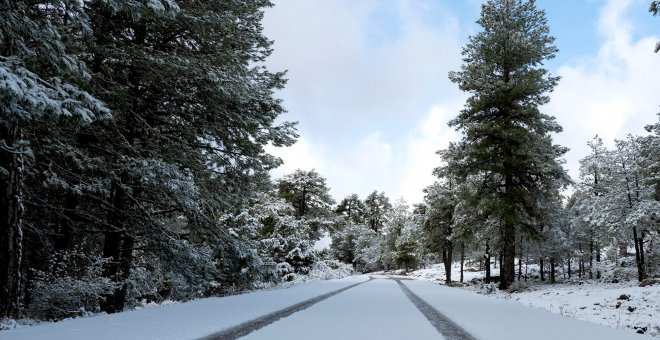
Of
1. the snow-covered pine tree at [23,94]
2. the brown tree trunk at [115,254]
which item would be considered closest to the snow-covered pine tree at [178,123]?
the brown tree trunk at [115,254]

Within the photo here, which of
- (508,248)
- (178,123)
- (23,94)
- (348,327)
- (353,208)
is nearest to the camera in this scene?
(23,94)

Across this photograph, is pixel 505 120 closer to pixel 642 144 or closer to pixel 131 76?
pixel 642 144

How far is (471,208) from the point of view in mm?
20328

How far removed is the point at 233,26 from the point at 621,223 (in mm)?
25917

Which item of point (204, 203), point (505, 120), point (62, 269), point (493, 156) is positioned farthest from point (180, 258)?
point (505, 120)

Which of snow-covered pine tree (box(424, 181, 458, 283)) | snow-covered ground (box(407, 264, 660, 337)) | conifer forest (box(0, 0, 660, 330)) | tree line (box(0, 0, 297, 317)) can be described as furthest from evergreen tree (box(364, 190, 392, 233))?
tree line (box(0, 0, 297, 317))

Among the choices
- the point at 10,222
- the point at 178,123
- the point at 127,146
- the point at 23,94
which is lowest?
the point at 10,222

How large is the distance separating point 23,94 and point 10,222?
3.12 meters

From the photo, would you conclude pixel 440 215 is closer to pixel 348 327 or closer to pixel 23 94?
pixel 348 327

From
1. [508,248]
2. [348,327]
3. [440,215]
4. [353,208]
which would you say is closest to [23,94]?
[348,327]

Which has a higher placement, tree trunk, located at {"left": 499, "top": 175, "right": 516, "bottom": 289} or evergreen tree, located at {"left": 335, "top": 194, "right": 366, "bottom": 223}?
evergreen tree, located at {"left": 335, "top": 194, "right": 366, "bottom": 223}

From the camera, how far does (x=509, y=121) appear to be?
1955 centimetres

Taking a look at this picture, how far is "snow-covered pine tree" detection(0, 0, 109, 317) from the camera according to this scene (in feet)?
15.2

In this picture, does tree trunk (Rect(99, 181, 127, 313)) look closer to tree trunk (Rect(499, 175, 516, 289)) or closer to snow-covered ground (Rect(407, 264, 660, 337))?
snow-covered ground (Rect(407, 264, 660, 337))
